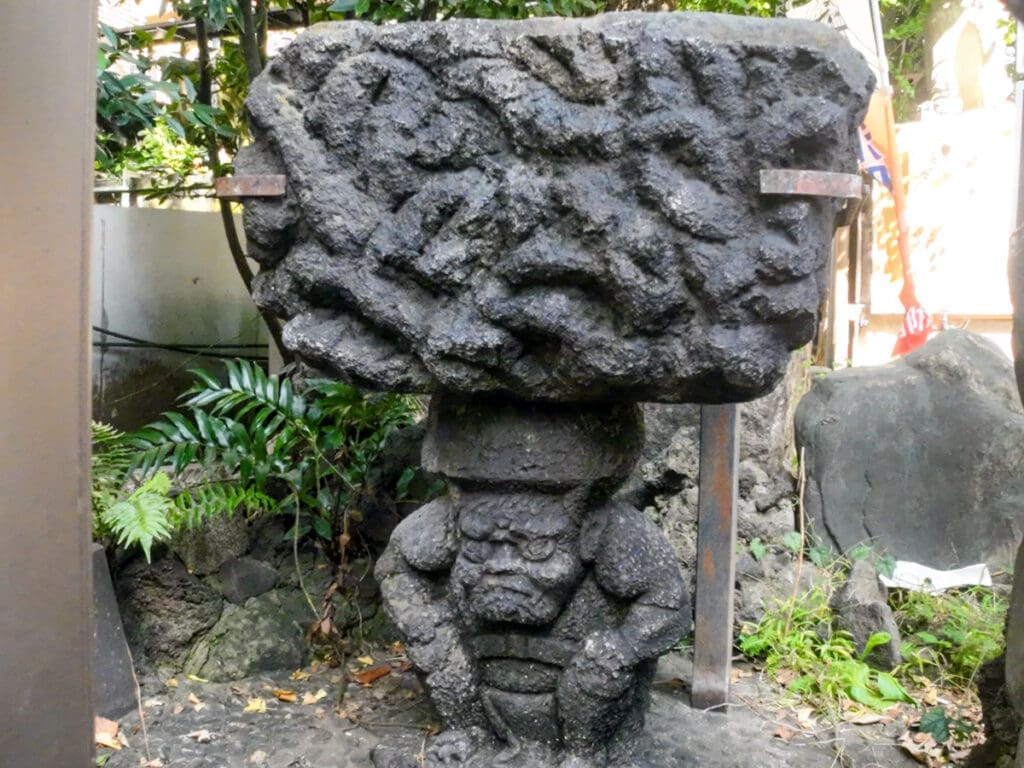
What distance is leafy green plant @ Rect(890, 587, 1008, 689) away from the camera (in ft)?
11.9

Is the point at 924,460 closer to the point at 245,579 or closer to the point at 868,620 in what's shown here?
the point at 868,620

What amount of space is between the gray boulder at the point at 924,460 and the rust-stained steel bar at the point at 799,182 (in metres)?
2.63

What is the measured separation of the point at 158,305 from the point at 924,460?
4242mm

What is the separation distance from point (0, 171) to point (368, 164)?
1.61 meters

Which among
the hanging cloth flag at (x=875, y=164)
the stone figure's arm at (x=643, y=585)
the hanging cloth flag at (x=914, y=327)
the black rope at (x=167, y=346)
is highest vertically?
the hanging cloth flag at (x=875, y=164)

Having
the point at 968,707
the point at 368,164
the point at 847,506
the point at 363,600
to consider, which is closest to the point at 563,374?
the point at 368,164

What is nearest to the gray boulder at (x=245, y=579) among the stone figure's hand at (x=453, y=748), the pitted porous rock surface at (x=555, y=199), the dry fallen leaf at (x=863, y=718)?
the stone figure's hand at (x=453, y=748)

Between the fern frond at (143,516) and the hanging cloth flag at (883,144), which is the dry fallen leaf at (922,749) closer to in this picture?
the fern frond at (143,516)

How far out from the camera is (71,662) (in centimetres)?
105

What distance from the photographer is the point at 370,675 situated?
3566mm

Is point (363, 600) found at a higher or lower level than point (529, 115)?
lower

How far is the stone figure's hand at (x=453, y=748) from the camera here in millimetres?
2793

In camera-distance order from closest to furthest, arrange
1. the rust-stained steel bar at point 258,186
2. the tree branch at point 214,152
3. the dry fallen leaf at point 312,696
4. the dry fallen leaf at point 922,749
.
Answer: the rust-stained steel bar at point 258,186, the dry fallen leaf at point 922,749, the dry fallen leaf at point 312,696, the tree branch at point 214,152

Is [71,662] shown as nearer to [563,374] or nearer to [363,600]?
[563,374]
